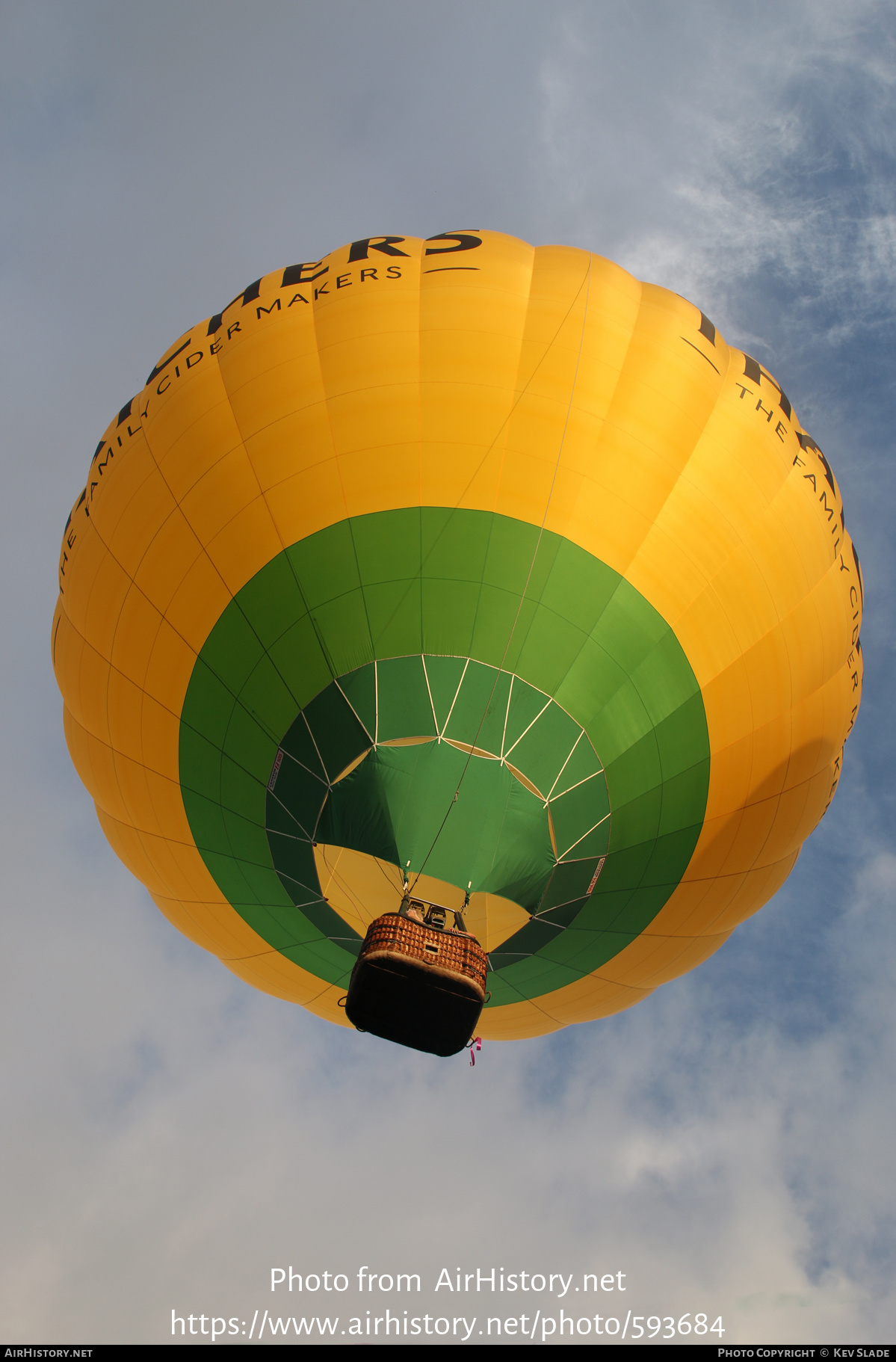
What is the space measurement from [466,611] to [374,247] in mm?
3574

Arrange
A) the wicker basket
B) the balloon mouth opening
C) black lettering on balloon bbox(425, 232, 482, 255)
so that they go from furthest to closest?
black lettering on balloon bbox(425, 232, 482, 255) → the balloon mouth opening → the wicker basket

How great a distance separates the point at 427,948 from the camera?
17.6 ft

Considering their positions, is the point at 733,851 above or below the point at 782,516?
below

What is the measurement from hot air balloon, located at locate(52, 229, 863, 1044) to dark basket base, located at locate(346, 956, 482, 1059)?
893 millimetres

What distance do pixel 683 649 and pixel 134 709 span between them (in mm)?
4309

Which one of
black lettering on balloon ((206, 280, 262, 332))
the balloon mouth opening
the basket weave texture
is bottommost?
the basket weave texture

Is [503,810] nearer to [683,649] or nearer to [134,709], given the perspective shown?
[683,649]

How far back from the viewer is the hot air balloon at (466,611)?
6172 mm

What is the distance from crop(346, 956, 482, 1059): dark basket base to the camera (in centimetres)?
532

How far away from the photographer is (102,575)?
23.3 ft

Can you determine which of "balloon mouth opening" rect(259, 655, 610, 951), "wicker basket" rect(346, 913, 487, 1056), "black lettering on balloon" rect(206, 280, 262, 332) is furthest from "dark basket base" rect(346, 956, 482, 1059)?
"black lettering on balloon" rect(206, 280, 262, 332)

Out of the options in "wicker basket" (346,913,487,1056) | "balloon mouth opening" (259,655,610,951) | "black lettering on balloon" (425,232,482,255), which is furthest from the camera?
"black lettering on balloon" (425,232,482,255)

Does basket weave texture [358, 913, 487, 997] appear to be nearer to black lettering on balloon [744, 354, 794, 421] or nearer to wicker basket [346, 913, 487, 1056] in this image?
wicker basket [346, 913, 487, 1056]

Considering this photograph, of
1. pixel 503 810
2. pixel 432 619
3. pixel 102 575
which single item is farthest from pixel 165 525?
pixel 503 810
